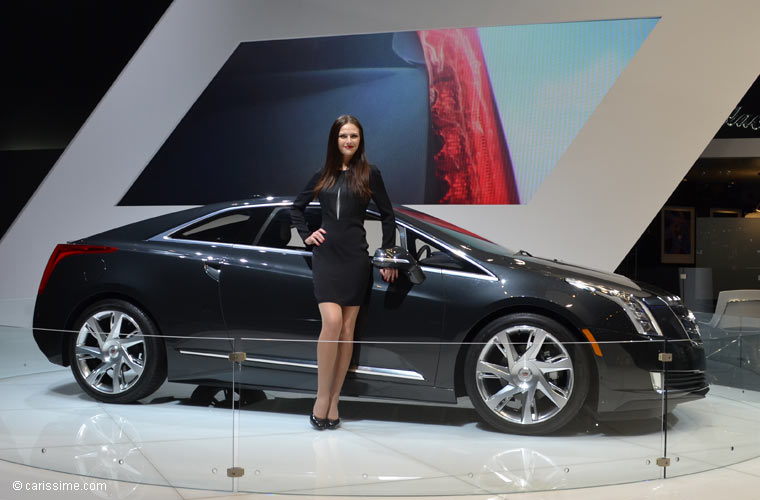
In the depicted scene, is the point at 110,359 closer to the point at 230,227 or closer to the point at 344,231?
the point at 230,227

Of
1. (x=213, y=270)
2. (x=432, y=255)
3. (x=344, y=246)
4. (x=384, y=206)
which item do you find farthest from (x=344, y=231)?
(x=213, y=270)

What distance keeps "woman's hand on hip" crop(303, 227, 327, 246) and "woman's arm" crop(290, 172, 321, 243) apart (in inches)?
2.1

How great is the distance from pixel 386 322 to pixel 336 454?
0.90 m

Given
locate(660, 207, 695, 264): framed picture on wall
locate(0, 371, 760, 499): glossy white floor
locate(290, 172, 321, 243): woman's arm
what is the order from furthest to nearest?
locate(660, 207, 695, 264): framed picture on wall, locate(290, 172, 321, 243): woman's arm, locate(0, 371, 760, 499): glossy white floor

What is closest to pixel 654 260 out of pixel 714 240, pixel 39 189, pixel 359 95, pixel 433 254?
pixel 714 240

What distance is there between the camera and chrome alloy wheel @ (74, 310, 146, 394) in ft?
12.1

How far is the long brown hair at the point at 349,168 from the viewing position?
12.7 ft

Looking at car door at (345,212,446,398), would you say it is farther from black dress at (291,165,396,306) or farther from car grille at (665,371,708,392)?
car grille at (665,371,708,392)

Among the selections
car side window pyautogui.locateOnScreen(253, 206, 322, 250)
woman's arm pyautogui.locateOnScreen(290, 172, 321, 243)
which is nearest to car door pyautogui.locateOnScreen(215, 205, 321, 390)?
car side window pyautogui.locateOnScreen(253, 206, 322, 250)

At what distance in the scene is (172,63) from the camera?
8.52 metres

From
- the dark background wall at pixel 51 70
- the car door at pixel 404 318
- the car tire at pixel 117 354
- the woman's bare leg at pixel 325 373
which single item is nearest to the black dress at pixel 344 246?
the car door at pixel 404 318

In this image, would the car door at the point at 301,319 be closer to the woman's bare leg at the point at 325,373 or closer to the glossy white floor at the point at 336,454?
the woman's bare leg at the point at 325,373

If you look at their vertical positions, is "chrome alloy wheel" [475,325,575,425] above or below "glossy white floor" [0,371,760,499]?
above

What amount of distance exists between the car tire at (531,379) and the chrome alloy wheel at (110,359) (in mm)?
1566
